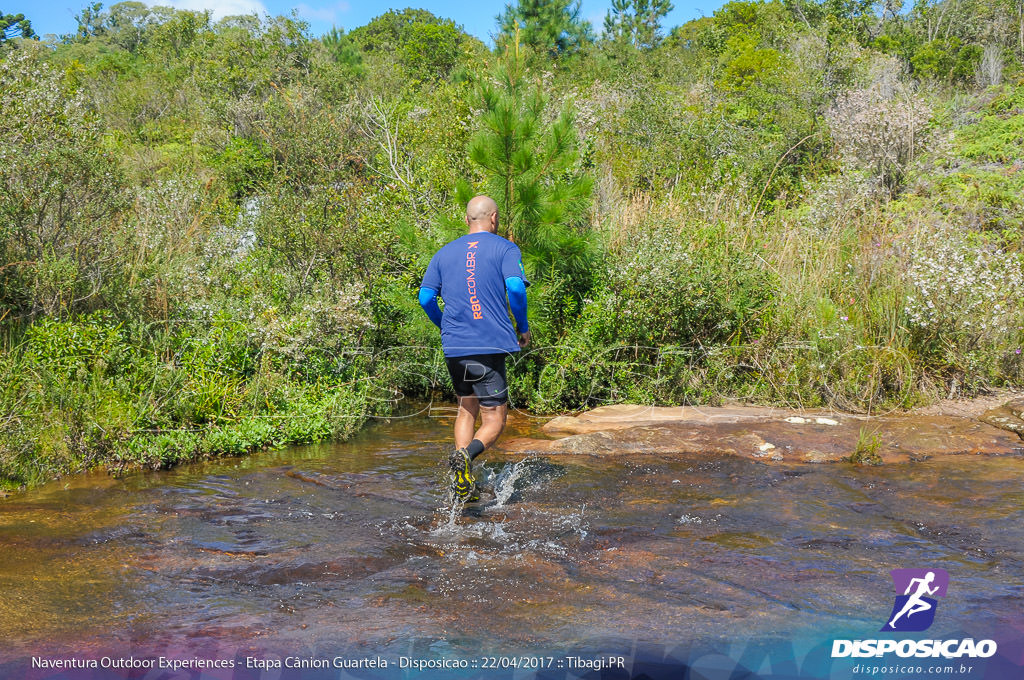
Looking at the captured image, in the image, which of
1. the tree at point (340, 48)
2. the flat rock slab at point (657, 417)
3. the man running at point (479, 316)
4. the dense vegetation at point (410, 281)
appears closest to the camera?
the man running at point (479, 316)

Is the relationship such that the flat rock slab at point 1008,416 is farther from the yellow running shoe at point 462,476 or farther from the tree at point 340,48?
the tree at point 340,48

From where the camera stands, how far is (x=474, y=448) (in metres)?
5.29

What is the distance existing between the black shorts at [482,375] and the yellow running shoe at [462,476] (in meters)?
0.44

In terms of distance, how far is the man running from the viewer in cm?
521

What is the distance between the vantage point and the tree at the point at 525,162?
752 centimetres

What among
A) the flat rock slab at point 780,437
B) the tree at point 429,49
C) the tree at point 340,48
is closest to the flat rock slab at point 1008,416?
the flat rock slab at point 780,437

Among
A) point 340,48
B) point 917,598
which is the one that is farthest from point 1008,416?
point 340,48

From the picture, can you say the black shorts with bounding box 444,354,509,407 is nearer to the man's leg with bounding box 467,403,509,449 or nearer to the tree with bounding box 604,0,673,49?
the man's leg with bounding box 467,403,509,449

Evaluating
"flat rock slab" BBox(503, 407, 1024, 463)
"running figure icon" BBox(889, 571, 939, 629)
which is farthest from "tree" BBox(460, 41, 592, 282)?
"running figure icon" BBox(889, 571, 939, 629)

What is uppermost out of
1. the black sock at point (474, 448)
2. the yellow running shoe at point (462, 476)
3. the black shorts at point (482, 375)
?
the black shorts at point (482, 375)

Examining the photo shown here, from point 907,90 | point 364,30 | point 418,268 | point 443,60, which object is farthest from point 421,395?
point 364,30

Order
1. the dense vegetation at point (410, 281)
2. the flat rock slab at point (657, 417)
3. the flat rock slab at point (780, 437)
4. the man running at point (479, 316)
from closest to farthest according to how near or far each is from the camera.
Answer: the man running at point (479, 316), the flat rock slab at point (780, 437), the dense vegetation at point (410, 281), the flat rock slab at point (657, 417)

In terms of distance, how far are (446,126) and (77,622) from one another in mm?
7608

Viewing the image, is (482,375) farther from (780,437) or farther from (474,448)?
(780,437)
